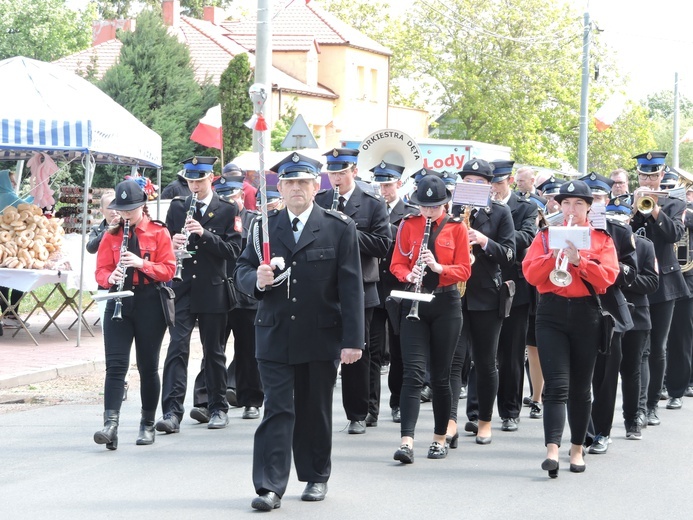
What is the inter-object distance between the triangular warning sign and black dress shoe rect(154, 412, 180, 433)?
23.0ft

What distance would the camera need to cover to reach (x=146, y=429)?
9312 mm

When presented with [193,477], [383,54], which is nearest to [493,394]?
[193,477]

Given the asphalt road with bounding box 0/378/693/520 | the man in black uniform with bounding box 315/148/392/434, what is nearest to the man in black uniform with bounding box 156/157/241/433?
the asphalt road with bounding box 0/378/693/520

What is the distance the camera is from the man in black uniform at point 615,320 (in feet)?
28.5

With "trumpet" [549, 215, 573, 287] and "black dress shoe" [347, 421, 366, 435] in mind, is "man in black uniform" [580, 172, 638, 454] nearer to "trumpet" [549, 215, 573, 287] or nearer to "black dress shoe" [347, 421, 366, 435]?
"trumpet" [549, 215, 573, 287]

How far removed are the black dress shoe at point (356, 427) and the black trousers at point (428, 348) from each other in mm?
1336

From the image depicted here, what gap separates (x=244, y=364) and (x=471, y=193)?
288cm

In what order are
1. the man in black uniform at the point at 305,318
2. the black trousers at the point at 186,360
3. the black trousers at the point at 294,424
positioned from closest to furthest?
1. the black trousers at the point at 294,424
2. the man in black uniform at the point at 305,318
3. the black trousers at the point at 186,360

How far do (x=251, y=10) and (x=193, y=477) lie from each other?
228 ft

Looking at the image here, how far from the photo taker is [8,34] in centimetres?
6259

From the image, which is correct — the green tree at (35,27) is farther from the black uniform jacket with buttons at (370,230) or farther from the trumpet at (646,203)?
the trumpet at (646,203)

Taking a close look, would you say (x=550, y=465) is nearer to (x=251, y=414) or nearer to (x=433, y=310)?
(x=433, y=310)

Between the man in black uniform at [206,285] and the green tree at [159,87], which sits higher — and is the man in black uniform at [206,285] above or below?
below

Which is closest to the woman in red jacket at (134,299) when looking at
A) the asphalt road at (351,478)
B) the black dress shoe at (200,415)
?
the asphalt road at (351,478)
